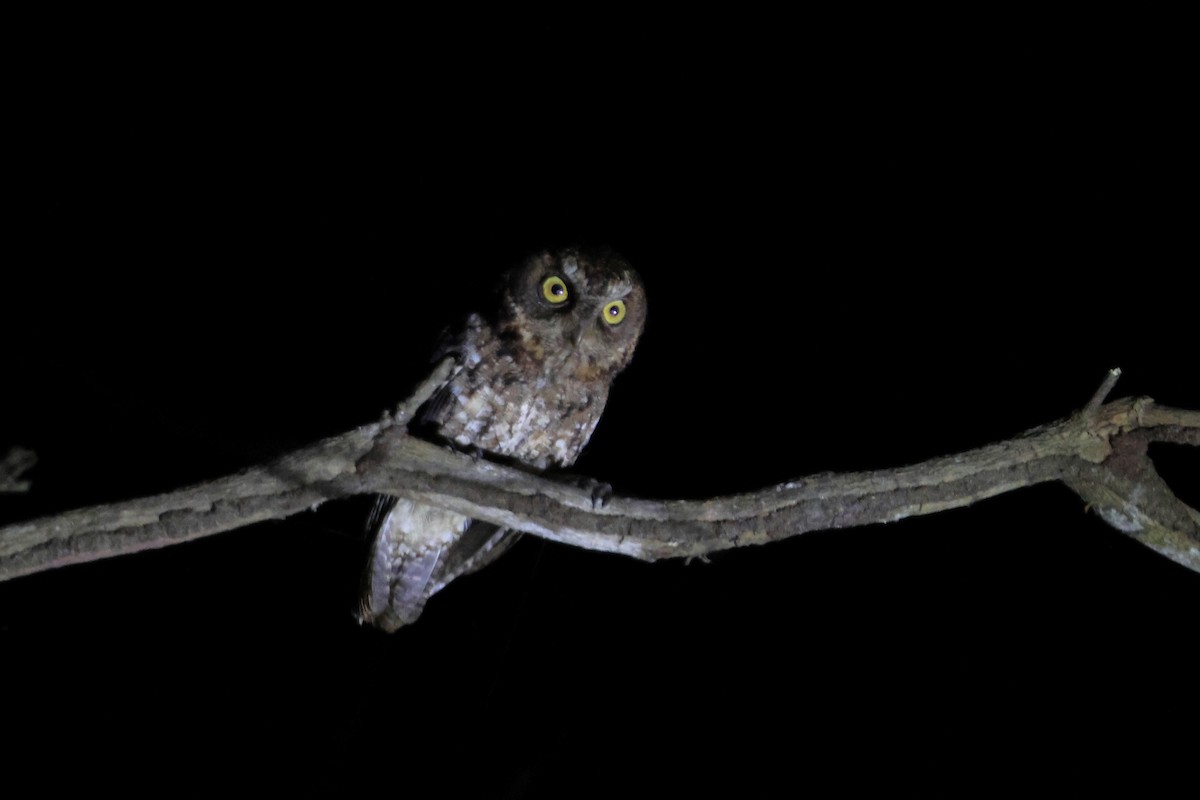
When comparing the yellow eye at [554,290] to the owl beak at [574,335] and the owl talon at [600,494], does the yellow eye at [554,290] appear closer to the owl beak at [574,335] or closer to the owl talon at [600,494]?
the owl beak at [574,335]

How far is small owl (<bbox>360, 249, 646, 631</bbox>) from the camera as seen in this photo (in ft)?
6.96

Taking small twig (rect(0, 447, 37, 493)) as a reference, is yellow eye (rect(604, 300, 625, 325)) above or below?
above

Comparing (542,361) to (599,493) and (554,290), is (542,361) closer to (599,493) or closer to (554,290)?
(554,290)

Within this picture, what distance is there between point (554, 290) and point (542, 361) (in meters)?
0.19

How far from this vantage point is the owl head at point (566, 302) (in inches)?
82.9

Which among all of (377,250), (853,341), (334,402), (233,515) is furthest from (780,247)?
(233,515)

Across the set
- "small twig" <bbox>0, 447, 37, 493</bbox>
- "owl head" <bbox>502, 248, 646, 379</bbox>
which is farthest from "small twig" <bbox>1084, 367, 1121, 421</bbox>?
"small twig" <bbox>0, 447, 37, 493</bbox>

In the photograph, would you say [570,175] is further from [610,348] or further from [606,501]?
[606,501]

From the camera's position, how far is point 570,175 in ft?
10.9

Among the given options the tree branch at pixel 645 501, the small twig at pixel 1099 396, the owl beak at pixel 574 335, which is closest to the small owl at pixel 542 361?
the owl beak at pixel 574 335

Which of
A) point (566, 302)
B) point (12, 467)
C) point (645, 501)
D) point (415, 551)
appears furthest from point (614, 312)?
point (12, 467)

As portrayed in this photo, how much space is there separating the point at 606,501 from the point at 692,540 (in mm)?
190

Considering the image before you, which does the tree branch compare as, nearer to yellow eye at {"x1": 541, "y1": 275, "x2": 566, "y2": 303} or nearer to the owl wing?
yellow eye at {"x1": 541, "y1": 275, "x2": 566, "y2": 303}

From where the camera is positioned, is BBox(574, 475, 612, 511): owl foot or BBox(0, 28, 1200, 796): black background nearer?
BBox(574, 475, 612, 511): owl foot
